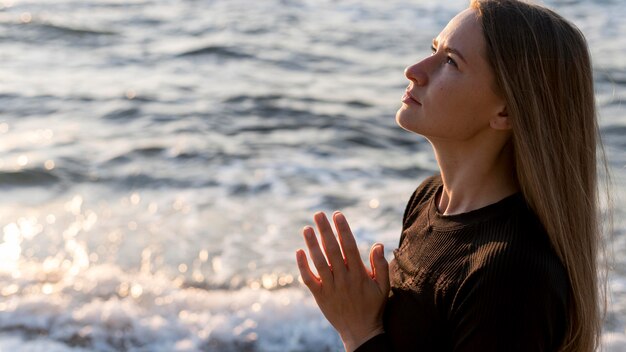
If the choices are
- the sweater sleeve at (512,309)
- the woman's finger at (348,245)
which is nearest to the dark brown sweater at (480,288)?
the sweater sleeve at (512,309)

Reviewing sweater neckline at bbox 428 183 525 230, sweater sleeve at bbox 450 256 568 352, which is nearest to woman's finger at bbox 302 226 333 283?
sweater neckline at bbox 428 183 525 230

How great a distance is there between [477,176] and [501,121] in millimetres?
162

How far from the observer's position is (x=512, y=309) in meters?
1.97

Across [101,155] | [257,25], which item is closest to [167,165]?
[101,155]

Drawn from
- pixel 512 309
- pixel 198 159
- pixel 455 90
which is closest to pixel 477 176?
pixel 455 90

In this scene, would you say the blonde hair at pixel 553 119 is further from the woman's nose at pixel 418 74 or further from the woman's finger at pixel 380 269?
the woman's finger at pixel 380 269

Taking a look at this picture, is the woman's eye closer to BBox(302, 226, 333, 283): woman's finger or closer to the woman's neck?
the woman's neck

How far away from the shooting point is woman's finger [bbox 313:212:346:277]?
2297 millimetres

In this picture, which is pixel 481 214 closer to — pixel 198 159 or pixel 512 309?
pixel 512 309

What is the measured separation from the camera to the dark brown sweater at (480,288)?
1979 mm

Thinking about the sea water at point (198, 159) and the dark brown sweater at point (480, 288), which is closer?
the dark brown sweater at point (480, 288)

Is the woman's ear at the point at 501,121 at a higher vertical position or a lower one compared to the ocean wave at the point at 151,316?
higher

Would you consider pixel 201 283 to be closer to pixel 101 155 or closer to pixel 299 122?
pixel 101 155

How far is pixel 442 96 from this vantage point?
2273 mm
